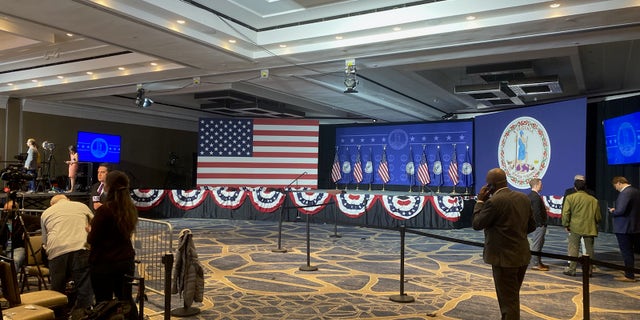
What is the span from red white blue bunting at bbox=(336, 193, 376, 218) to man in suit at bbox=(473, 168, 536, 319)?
903 centimetres

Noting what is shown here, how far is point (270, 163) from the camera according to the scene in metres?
15.5

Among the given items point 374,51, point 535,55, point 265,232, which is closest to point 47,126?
point 265,232

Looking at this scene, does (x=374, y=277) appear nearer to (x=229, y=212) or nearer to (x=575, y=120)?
(x=575, y=120)

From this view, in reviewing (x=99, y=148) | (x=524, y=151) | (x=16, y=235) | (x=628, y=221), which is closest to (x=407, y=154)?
(x=524, y=151)

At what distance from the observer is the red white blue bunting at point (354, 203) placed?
13.1 metres

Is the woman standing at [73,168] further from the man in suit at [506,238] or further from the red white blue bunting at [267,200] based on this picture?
the man in suit at [506,238]

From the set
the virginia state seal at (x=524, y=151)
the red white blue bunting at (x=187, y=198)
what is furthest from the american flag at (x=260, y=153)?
the virginia state seal at (x=524, y=151)

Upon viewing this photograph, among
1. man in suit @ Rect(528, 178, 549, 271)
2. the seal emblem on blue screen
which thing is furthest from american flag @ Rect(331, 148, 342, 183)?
man in suit @ Rect(528, 178, 549, 271)

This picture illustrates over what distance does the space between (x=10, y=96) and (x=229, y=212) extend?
672 centimetres

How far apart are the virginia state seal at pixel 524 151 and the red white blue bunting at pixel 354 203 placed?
370 cm

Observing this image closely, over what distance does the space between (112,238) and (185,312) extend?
174 cm

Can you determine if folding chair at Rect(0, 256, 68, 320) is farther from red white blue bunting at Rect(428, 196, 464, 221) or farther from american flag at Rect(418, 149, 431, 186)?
american flag at Rect(418, 149, 431, 186)

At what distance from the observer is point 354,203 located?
13242 millimetres

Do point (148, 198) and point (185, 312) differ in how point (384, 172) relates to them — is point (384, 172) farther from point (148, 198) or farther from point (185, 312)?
point (185, 312)
